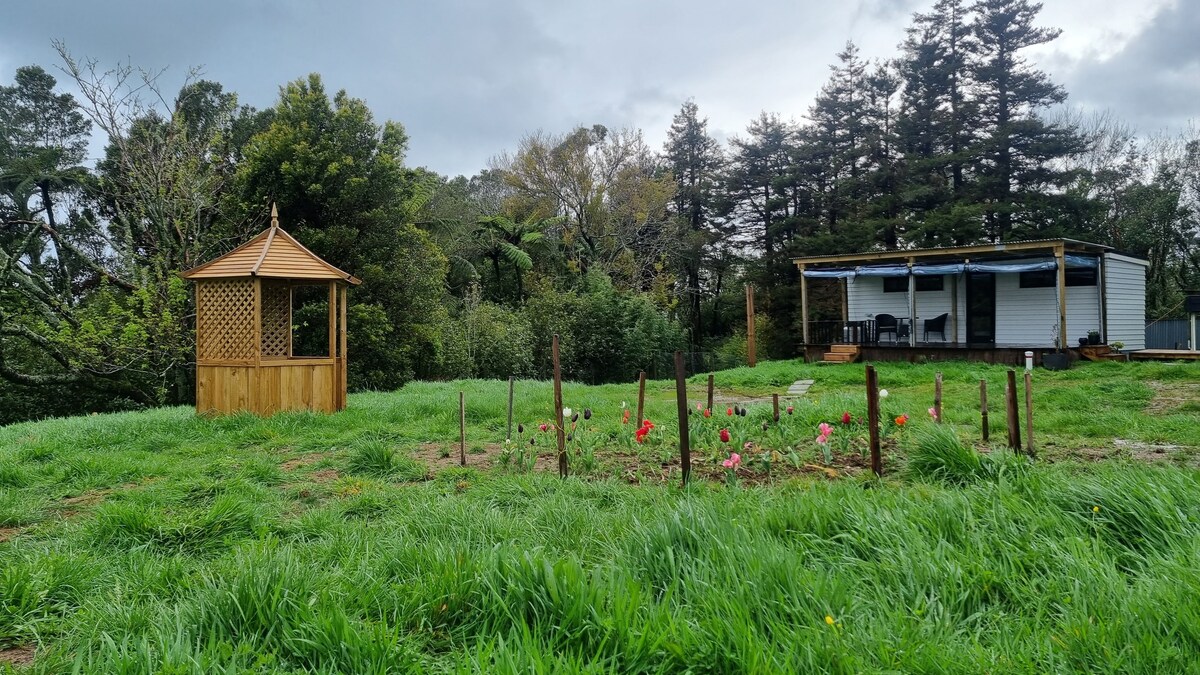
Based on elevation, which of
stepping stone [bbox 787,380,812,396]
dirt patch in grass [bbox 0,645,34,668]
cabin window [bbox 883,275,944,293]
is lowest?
dirt patch in grass [bbox 0,645,34,668]

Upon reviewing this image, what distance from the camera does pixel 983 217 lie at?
23.1 m

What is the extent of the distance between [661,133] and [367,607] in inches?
1327

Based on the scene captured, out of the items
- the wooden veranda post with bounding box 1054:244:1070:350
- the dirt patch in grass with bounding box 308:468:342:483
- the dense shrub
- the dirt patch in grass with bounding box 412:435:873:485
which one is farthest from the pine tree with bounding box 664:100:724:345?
the dirt patch in grass with bounding box 308:468:342:483

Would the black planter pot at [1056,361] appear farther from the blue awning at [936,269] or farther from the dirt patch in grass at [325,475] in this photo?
the dirt patch in grass at [325,475]

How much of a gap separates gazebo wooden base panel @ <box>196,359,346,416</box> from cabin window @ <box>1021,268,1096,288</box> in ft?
54.6

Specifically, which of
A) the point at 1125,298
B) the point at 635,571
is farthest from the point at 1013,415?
→ the point at 1125,298

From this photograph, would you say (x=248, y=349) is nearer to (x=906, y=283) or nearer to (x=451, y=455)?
(x=451, y=455)

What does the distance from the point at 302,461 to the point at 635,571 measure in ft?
15.1

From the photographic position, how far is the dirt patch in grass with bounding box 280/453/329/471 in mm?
5563

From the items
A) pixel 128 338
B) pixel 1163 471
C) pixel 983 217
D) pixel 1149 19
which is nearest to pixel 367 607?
pixel 1163 471

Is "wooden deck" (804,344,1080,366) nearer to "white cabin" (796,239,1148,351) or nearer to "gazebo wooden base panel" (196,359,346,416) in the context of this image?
"white cabin" (796,239,1148,351)

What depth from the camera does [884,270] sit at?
56.1ft

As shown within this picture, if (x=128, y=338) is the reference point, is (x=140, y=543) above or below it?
below

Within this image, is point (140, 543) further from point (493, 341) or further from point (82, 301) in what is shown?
point (82, 301)
